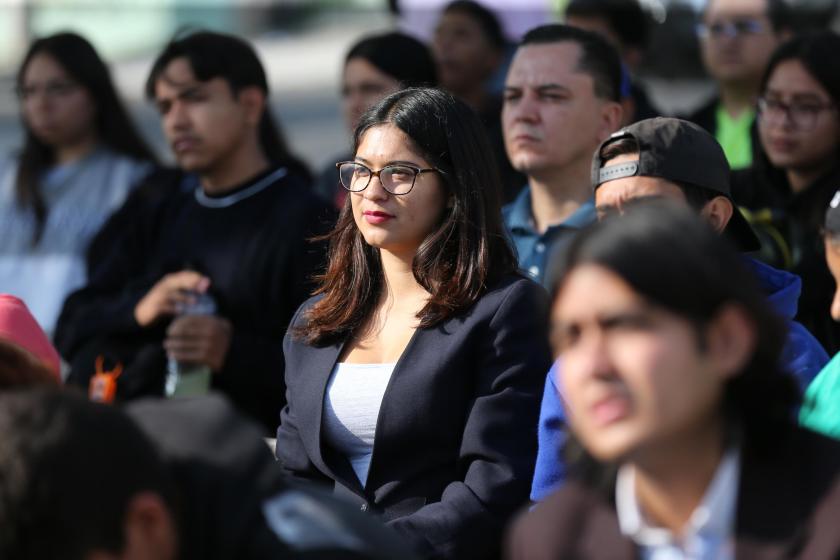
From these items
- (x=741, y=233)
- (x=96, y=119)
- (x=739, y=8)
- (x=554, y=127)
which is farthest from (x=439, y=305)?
(x=96, y=119)

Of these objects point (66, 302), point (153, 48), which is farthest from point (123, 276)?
point (153, 48)

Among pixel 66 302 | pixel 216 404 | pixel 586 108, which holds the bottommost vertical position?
pixel 66 302

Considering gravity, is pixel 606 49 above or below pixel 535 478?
above

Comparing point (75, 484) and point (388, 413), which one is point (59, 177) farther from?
point (75, 484)

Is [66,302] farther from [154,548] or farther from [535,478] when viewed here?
[154,548]

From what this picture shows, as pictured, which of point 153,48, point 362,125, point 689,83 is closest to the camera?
point 362,125

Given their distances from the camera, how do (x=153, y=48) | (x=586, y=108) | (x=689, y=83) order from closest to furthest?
(x=586, y=108) → (x=689, y=83) → (x=153, y=48)

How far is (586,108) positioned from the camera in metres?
4.02

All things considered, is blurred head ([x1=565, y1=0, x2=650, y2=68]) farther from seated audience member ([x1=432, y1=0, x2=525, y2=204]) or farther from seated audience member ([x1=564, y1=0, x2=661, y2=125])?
seated audience member ([x1=432, y1=0, x2=525, y2=204])

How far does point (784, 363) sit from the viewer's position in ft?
9.35

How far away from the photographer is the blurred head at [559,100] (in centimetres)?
393

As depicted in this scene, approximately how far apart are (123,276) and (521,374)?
2005 mm

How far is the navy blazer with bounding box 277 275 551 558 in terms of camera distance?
298 cm

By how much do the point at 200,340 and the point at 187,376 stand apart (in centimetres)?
14
